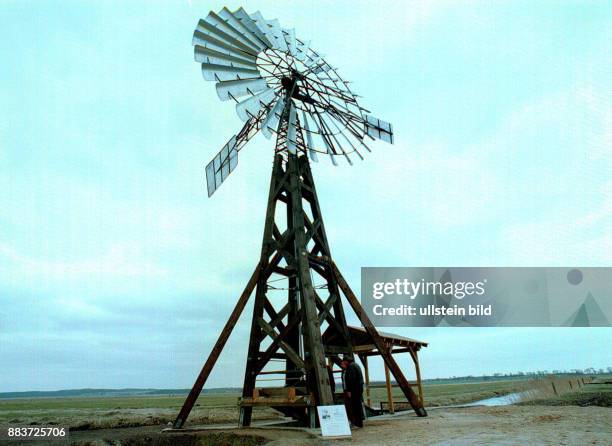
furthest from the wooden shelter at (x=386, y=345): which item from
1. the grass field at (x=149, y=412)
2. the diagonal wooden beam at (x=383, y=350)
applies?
the grass field at (x=149, y=412)

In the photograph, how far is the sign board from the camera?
28.6 feet

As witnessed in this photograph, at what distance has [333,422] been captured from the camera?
8.90 meters

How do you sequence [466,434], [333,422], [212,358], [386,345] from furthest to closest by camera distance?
[386,345] < [212,358] < [333,422] < [466,434]

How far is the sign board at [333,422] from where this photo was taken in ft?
28.6

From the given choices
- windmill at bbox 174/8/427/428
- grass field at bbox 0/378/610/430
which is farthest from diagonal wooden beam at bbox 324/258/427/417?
grass field at bbox 0/378/610/430

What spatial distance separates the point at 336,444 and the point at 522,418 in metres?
5.06

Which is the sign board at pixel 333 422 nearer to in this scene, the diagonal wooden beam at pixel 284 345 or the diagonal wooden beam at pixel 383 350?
the diagonal wooden beam at pixel 284 345

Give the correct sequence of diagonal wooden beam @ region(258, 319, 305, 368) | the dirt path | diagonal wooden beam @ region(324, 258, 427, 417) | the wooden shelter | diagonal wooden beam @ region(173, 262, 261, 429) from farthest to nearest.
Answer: the wooden shelter → diagonal wooden beam @ region(324, 258, 427, 417) → diagonal wooden beam @ region(173, 262, 261, 429) → diagonal wooden beam @ region(258, 319, 305, 368) → the dirt path

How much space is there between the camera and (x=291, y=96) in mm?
13656

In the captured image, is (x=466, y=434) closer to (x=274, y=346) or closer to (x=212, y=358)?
(x=274, y=346)

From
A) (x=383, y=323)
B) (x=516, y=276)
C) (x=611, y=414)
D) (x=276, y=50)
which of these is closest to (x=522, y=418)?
(x=611, y=414)

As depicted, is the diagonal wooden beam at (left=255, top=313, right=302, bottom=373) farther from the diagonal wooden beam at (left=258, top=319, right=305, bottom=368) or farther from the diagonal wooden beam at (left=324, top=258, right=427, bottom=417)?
the diagonal wooden beam at (left=324, top=258, right=427, bottom=417)

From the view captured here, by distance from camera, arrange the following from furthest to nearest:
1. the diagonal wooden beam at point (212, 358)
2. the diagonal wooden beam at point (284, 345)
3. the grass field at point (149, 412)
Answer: the grass field at point (149, 412)
the diagonal wooden beam at point (212, 358)
the diagonal wooden beam at point (284, 345)

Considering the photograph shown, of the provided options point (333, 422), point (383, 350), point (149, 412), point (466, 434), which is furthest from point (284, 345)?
point (149, 412)
